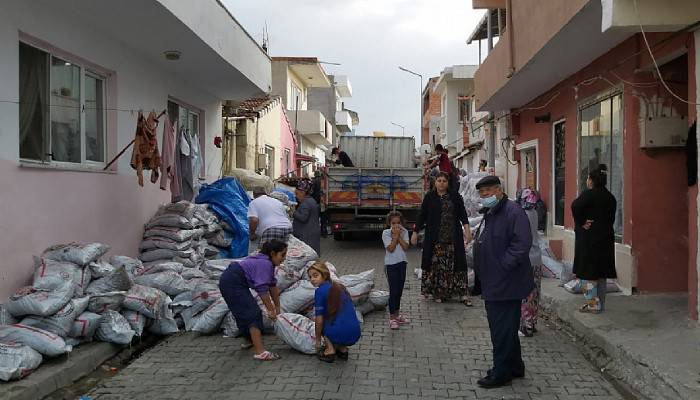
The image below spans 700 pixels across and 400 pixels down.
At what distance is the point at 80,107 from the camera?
291 inches

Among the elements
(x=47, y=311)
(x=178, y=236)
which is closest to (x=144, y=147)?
(x=178, y=236)

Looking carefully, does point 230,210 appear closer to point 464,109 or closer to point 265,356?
point 265,356

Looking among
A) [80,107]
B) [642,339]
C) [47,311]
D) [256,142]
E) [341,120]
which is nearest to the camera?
[47,311]

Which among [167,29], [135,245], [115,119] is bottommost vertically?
[135,245]

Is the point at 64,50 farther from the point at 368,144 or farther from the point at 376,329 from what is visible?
the point at 368,144

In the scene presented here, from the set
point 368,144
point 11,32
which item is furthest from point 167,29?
point 368,144

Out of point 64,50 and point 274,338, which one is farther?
point 64,50

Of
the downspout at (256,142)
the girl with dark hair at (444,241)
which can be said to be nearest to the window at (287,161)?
the downspout at (256,142)

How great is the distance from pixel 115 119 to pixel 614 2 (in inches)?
237

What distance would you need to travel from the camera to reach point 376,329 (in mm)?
6688

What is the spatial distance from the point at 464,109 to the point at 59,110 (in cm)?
2842

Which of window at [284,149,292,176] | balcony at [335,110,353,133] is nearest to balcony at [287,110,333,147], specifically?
window at [284,149,292,176]

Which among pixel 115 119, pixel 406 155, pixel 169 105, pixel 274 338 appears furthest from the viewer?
pixel 406 155

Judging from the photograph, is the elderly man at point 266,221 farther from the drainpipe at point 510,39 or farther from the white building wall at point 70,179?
the drainpipe at point 510,39
